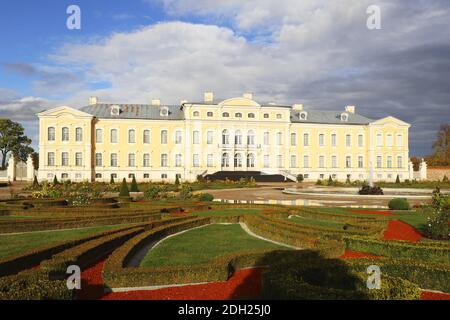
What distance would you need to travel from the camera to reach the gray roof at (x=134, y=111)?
45.9 meters

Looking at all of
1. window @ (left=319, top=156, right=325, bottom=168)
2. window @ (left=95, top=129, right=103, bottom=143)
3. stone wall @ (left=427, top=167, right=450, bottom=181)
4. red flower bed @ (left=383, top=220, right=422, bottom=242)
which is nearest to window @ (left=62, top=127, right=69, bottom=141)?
window @ (left=95, top=129, right=103, bottom=143)

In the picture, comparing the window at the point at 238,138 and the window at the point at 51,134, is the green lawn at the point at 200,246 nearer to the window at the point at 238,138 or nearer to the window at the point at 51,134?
the window at the point at 238,138

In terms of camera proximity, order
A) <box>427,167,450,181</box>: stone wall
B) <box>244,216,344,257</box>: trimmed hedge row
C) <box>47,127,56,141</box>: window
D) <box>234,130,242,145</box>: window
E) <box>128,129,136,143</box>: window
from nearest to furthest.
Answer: <box>244,216,344,257</box>: trimmed hedge row → <box>47,127,56,141</box>: window → <box>128,129,136,143</box>: window → <box>234,130,242,145</box>: window → <box>427,167,450,181</box>: stone wall

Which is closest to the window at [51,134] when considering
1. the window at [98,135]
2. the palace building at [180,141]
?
the palace building at [180,141]

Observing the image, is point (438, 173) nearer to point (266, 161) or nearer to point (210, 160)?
point (266, 161)

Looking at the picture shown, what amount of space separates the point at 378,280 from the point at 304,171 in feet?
144

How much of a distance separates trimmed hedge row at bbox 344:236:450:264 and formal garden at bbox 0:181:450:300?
0.07 ft

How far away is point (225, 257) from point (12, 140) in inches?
2079

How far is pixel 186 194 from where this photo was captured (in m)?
21.8

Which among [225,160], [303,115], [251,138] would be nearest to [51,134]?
[225,160]

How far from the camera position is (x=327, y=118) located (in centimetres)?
5106

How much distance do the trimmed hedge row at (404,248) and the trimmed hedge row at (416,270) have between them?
135 centimetres

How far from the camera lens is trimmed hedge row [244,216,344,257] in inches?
355

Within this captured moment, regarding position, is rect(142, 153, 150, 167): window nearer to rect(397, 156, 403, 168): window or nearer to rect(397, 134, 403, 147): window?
rect(397, 134, 403, 147): window
